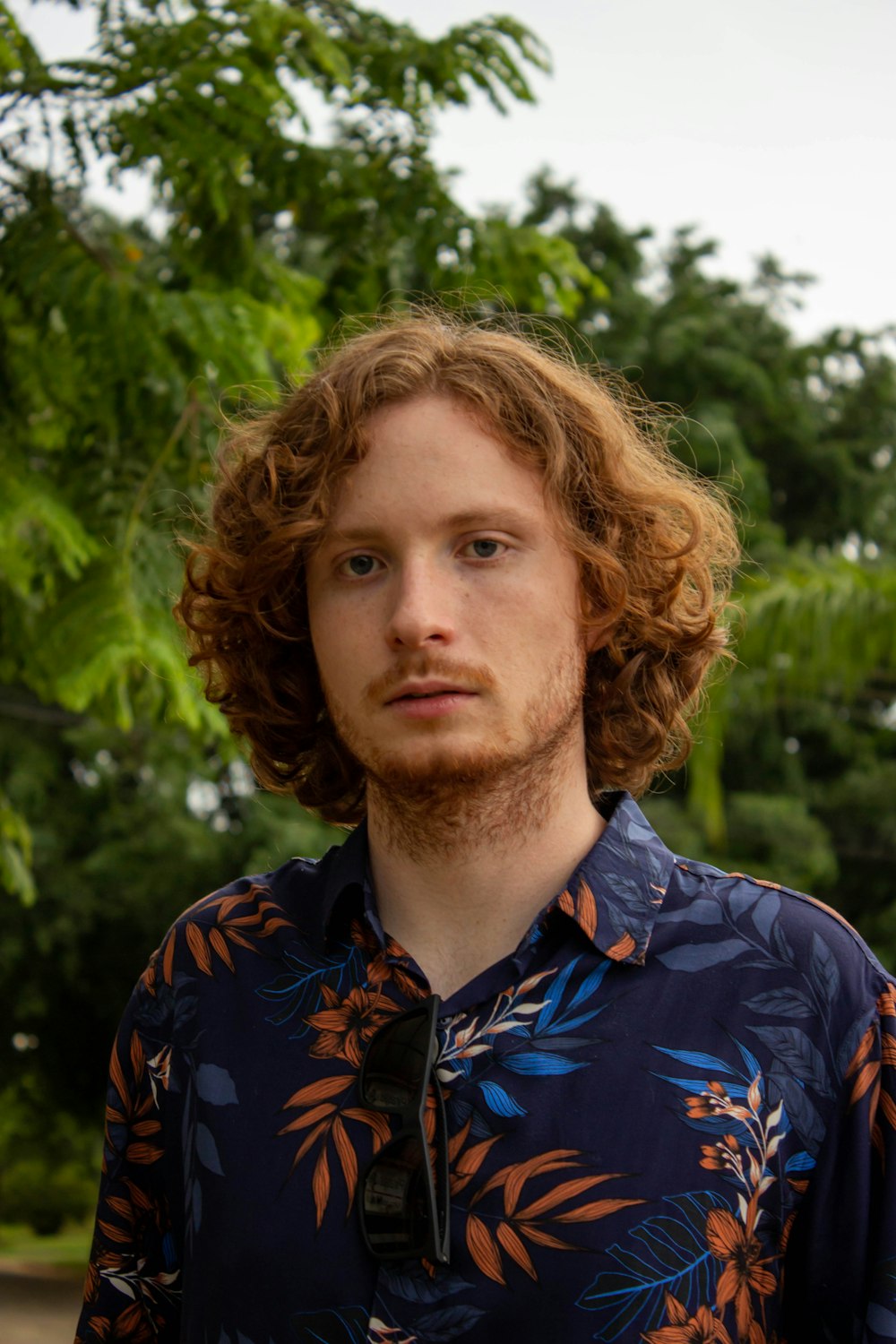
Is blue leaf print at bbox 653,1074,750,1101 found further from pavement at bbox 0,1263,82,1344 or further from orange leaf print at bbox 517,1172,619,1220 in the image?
pavement at bbox 0,1263,82,1344

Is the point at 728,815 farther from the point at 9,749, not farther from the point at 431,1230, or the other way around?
the point at 431,1230

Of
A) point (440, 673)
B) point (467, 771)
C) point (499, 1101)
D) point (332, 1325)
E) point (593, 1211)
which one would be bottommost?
point (332, 1325)

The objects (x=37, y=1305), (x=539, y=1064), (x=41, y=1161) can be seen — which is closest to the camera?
(x=539, y=1064)

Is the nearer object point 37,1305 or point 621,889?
point 621,889

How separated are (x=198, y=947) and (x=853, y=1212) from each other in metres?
0.86

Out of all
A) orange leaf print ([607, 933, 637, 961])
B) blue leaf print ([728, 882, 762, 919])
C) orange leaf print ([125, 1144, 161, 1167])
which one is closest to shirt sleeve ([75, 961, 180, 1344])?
orange leaf print ([125, 1144, 161, 1167])

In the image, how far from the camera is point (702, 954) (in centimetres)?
156

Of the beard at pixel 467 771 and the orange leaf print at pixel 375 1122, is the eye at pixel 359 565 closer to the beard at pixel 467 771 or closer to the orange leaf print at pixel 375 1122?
the beard at pixel 467 771

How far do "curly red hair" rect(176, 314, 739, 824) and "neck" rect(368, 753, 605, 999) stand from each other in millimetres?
273

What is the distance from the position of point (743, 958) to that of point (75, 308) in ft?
7.40

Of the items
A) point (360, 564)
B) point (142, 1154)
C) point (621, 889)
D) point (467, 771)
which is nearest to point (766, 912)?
point (621, 889)

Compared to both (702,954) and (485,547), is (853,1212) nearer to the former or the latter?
(702,954)

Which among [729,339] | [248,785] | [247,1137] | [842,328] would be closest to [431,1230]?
[247,1137]

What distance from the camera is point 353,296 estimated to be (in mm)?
3664
